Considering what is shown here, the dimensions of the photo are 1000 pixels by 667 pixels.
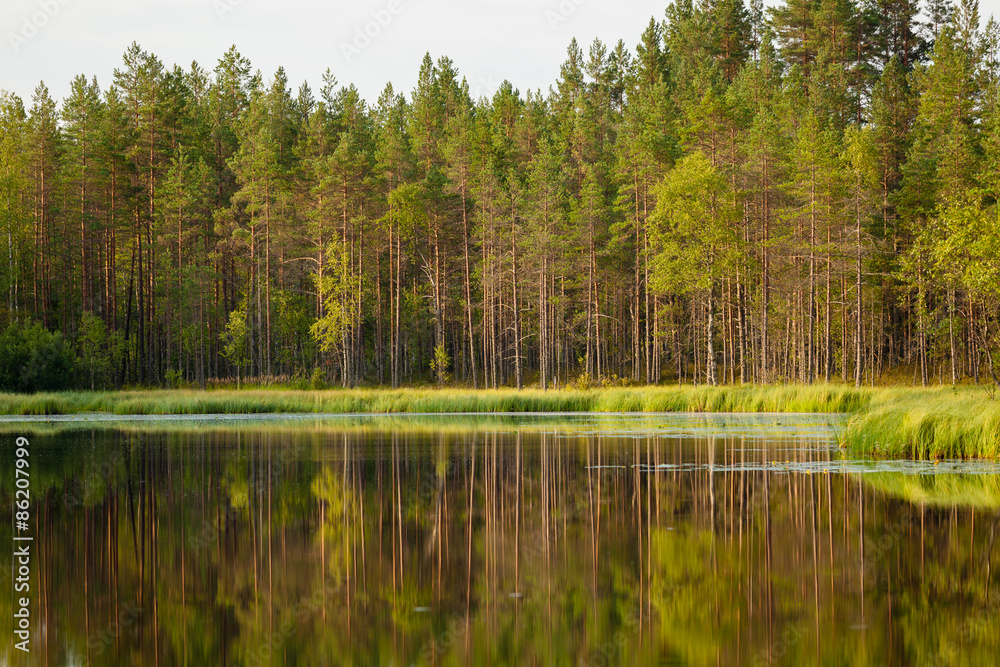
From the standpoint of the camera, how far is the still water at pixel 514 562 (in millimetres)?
7656

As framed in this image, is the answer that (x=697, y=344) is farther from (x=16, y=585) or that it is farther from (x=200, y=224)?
(x=16, y=585)

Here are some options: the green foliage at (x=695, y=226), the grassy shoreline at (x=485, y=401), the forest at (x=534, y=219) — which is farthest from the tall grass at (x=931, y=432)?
the green foliage at (x=695, y=226)

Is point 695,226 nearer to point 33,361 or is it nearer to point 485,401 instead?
point 485,401

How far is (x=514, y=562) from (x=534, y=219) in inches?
2184

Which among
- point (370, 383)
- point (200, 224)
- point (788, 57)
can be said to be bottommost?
point (370, 383)

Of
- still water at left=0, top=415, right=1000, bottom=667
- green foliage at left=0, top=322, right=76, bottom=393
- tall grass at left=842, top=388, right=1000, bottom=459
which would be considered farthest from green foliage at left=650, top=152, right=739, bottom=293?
still water at left=0, top=415, right=1000, bottom=667

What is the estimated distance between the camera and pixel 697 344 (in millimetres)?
68750

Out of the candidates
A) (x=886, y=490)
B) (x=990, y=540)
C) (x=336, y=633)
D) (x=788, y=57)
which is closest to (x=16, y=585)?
(x=336, y=633)

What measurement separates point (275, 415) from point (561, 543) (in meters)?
33.2

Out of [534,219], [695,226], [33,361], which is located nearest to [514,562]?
[33,361]

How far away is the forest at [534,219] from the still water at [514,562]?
37.7 metres

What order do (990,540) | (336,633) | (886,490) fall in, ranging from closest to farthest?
(336,633) < (990,540) < (886,490)

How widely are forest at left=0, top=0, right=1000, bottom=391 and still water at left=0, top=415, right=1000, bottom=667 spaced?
124ft

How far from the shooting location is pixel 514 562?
10633mm
